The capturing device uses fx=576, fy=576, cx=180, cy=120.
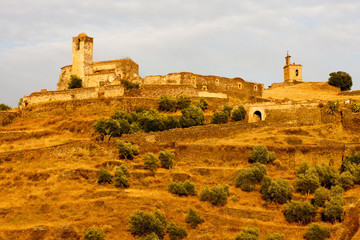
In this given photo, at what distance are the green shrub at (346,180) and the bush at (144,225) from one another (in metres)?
12.9

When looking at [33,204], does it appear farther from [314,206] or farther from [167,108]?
[167,108]

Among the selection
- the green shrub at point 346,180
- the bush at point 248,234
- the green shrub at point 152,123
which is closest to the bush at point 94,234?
the bush at point 248,234

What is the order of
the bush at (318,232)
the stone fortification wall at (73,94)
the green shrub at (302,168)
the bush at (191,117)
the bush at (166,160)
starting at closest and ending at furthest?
the bush at (318,232) → the green shrub at (302,168) → the bush at (166,160) → the bush at (191,117) → the stone fortification wall at (73,94)

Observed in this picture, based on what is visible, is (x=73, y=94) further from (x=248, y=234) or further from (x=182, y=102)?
(x=248, y=234)

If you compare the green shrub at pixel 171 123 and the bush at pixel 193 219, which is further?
the green shrub at pixel 171 123

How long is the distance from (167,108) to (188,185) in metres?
18.1

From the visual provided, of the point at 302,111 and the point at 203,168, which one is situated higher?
the point at 302,111

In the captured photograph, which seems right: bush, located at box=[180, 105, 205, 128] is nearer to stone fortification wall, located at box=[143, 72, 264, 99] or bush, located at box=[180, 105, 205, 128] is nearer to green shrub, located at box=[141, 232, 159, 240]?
stone fortification wall, located at box=[143, 72, 264, 99]

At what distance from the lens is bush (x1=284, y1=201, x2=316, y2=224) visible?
34062 mm

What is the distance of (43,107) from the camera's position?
56031mm

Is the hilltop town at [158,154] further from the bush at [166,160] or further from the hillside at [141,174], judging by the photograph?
the bush at [166,160]

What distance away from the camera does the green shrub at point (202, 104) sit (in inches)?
2114

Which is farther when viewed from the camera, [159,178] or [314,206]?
[159,178]

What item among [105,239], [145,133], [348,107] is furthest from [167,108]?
[105,239]
